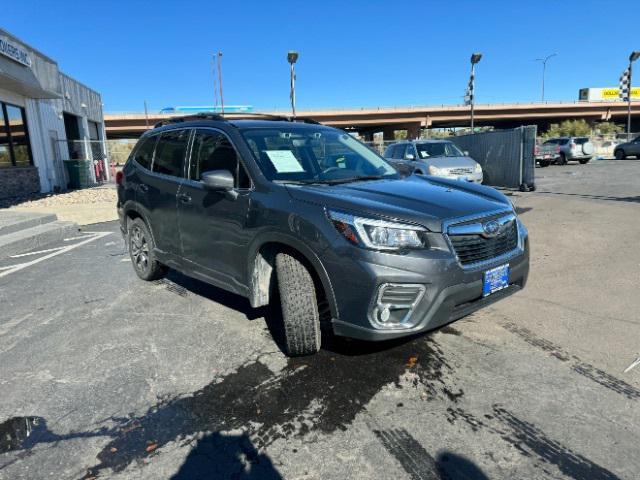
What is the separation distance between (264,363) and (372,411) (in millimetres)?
996

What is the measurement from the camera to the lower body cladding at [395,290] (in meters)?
2.82

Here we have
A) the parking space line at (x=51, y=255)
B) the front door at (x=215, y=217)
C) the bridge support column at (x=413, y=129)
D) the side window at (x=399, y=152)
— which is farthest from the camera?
the bridge support column at (x=413, y=129)

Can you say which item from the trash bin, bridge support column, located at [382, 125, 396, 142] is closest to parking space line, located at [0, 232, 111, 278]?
the trash bin

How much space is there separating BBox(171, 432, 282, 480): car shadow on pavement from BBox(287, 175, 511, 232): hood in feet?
5.06

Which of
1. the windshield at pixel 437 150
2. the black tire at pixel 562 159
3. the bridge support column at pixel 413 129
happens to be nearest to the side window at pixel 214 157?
the windshield at pixel 437 150

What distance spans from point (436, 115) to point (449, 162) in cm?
5595

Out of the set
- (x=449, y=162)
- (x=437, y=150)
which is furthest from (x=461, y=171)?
(x=437, y=150)

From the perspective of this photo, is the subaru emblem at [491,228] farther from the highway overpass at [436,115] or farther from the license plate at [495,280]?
the highway overpass at [436,115]

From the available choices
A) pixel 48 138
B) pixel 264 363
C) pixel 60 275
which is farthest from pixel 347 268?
pixel 48 138

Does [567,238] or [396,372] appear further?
[567,238]

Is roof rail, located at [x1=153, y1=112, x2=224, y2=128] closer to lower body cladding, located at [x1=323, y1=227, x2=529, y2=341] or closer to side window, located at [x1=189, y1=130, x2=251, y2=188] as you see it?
side window, located at [x1=189, y1=130, x2=251, y2=188]

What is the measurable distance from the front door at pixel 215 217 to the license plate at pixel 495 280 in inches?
70.8

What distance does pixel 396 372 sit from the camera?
325 centimetres

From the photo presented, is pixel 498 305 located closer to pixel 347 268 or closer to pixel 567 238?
pixel 347 268
